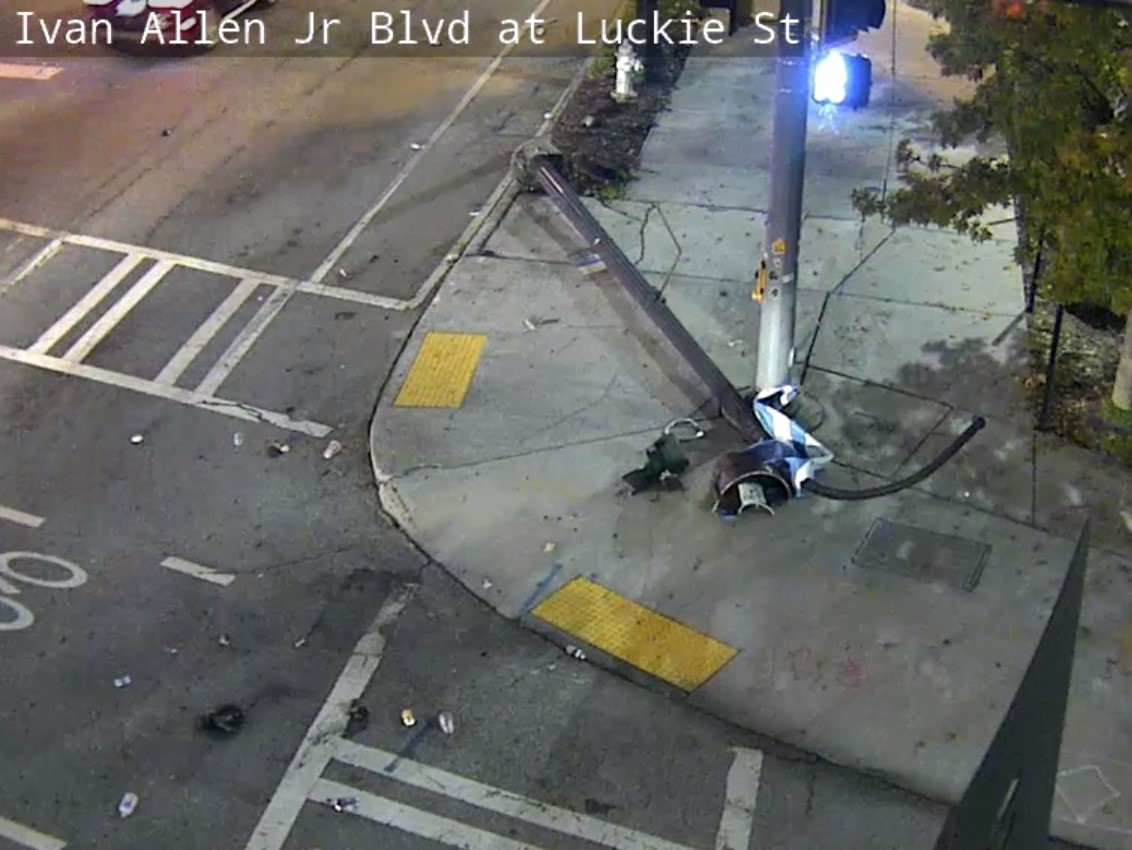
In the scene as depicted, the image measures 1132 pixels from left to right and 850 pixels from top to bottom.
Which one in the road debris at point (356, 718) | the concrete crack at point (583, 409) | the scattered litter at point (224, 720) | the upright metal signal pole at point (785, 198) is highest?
the upright metal signal pole at point (785, 198)

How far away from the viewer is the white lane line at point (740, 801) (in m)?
6.98

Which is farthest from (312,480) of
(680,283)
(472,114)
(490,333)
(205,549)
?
(472,114)

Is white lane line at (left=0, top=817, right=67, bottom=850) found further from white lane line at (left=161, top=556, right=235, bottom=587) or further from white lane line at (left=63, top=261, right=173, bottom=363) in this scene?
white lane line at (left=63, top=261, right=173, bottom=363)

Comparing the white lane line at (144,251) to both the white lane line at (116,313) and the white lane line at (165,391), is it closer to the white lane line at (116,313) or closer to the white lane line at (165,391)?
the white lane line at (116,313)

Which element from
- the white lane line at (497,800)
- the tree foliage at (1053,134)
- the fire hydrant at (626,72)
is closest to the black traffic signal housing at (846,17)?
the tree foliage at (1053,134)

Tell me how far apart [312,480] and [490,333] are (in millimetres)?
2358

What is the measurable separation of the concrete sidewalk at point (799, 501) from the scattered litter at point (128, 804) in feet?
8.45

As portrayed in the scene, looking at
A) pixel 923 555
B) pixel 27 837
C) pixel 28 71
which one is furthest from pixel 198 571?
pixel 28 71

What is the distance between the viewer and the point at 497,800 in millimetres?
7219

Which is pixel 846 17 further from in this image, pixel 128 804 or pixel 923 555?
pixel 128 804

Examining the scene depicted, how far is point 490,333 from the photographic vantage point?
11.4 meters

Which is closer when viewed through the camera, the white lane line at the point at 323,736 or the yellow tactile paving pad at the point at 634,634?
the white lane line at the point at 323,736

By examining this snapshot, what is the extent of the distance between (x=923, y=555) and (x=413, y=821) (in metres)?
3.96

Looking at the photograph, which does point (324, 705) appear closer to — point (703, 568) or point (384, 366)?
point (703, 568)
